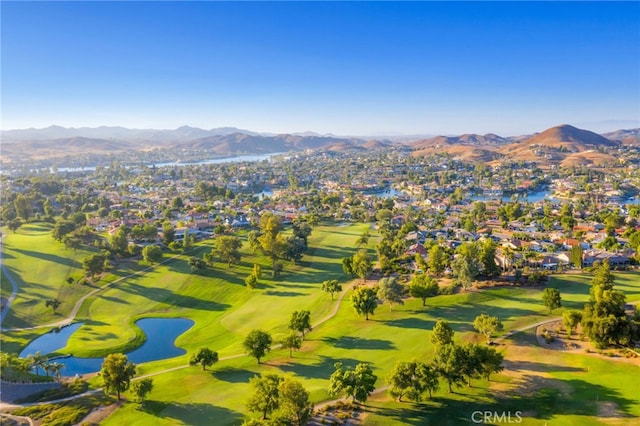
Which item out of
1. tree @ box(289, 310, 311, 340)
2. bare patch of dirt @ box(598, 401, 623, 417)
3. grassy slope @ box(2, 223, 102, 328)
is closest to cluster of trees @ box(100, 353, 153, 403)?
tree @ box(289, 310, 311, 340)

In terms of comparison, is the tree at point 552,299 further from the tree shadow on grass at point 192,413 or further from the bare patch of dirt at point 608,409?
the tree shadow on grass at point 192,413

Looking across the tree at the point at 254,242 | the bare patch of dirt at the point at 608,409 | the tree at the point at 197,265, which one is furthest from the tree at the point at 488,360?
the tree at the point at 254,242

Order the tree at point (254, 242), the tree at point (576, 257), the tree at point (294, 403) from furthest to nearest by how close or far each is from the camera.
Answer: the tree at point (254, 242) → the tree at point (576, 257) → the tree at point (294, 403)

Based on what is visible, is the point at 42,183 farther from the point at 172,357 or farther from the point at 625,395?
the point at 625,395

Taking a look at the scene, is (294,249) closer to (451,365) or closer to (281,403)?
(451,365)

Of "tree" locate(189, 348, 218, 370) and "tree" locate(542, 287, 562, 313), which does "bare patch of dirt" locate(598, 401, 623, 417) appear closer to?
"tree" locate(542, 287, 562, 313)

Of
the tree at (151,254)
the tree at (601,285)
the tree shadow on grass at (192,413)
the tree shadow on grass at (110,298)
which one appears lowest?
the tree shadow on grass at (110,298)

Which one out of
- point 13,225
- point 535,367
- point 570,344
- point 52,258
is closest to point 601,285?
point 570,344
